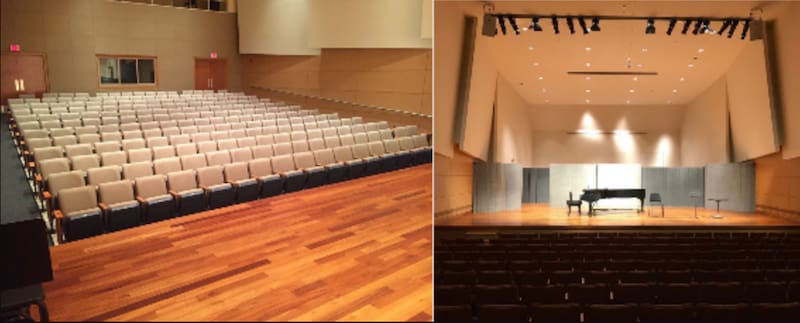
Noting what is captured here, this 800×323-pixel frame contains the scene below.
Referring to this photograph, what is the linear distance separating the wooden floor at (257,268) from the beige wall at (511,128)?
4338mm

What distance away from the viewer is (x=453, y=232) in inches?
210

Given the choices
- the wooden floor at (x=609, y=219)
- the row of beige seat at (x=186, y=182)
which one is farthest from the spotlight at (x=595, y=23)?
the row of beige seat at (x=186, y=182)

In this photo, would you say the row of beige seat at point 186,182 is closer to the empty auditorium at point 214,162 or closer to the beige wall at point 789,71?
the empty auditorium at point 214,162

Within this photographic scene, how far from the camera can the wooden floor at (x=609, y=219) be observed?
5863 millimetres

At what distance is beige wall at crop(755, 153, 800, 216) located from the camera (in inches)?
247

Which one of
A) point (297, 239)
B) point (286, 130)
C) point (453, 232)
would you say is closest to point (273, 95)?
point (286, 130)

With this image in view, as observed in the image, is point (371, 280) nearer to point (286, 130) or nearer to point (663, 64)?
point (286, 130)

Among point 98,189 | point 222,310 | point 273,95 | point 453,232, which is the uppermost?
point 273,95

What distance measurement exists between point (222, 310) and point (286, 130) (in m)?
3.41

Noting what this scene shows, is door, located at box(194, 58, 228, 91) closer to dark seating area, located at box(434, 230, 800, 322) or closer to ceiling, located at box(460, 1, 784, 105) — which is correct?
ceiling, located at box(460, 1, 784, 105)

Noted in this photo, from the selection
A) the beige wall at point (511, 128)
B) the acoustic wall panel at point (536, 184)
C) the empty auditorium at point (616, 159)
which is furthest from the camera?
the acoustic wall panel at point (536, 184)

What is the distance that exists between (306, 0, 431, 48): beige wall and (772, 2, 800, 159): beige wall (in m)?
3.32

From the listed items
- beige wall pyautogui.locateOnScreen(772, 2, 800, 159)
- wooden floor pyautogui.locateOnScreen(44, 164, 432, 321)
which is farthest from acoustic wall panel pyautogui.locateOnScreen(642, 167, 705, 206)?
wooden floor pyautogui.locateOnScreen(44, 164, 432, 321)

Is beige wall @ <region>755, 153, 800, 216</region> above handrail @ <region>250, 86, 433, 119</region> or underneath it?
underneath
